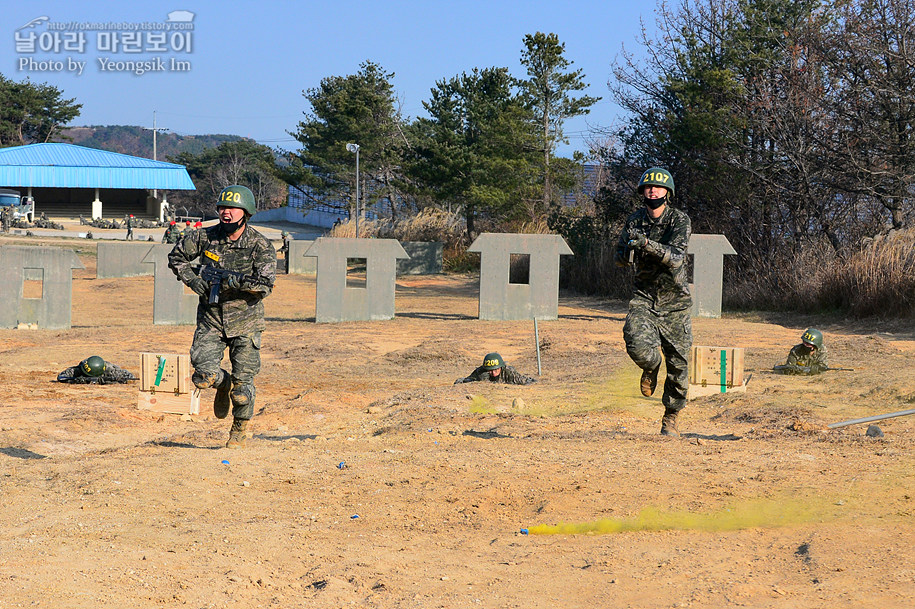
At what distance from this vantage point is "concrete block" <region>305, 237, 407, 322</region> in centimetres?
2036

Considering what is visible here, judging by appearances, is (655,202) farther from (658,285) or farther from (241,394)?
(241,394)

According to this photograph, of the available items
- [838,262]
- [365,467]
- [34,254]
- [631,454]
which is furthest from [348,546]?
[838,262]

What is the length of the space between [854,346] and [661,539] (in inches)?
447

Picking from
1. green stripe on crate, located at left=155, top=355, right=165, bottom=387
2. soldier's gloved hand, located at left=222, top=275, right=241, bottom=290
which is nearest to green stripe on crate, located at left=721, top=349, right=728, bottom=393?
soldier's gloved hand, located at left=222, top=275, right=241, bottom=290

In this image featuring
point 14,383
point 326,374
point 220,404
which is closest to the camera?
point 220,404

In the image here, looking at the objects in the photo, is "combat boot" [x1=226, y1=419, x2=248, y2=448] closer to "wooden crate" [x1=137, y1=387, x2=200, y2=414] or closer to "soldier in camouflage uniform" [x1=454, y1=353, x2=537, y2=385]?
"wooden crate" [x1=137, y1=387, x2=200, y2=414]

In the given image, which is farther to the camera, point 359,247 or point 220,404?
point 359,247

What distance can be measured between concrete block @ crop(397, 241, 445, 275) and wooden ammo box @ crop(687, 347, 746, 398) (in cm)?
2784

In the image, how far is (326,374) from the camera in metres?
14.2

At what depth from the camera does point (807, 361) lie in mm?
12570

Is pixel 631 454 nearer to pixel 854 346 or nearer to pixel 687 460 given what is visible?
pixel 687 460

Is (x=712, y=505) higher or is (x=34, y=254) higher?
(x=34, y=254)

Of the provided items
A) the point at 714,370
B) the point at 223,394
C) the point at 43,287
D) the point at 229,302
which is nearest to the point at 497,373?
the point at 714,370

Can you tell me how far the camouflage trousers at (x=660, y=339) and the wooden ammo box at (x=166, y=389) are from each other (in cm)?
465
